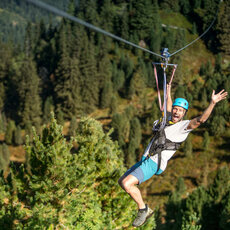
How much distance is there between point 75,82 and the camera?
7919cm

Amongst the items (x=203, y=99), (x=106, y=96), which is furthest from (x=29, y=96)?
(x=203, y=99)

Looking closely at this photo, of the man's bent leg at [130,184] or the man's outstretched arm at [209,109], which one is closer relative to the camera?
the man's outstretched arm at [209,109]

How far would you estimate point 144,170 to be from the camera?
7484 millimetres

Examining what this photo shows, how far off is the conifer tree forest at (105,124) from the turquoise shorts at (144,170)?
4708 millimetres

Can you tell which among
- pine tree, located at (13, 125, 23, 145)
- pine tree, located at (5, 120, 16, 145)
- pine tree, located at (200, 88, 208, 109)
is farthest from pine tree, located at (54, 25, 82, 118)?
pine tree, located at (200, 88, 208, 109)

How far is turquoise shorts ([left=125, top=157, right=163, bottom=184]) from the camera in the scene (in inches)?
289

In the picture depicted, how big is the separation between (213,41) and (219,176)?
107 feet

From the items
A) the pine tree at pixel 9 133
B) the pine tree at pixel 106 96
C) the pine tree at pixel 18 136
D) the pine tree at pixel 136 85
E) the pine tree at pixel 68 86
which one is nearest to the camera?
the pine tree at pixel 18 136

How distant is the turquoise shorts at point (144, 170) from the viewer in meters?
7.34

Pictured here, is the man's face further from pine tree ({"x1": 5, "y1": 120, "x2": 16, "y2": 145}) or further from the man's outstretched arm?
pine tree ({"x1": 5, "y1": 120, "x2": 16, "y2": 145})

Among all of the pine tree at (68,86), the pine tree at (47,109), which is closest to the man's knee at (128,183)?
the pine tree at (68,86)

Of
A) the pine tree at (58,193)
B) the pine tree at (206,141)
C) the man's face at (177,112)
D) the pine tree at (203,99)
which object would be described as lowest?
the pine tree at (206,141)

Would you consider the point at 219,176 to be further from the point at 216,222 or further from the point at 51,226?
the point at 51,226

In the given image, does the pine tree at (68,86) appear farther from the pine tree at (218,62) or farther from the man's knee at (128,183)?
the man's knee at (128,183)
